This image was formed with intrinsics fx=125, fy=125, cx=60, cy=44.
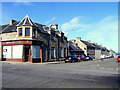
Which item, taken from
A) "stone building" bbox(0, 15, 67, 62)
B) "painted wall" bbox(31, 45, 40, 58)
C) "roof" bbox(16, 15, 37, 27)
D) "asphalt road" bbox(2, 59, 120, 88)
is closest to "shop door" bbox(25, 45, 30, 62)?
"stone building" bbox(0, 15, 67, 62)

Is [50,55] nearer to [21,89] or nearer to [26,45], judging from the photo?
[26,45]

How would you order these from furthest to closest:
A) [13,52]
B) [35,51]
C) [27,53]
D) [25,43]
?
[35,51] → [13,52] → [27,53] → [25,43]

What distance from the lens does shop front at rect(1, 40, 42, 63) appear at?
86.0 ft

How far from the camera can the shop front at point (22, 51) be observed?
26.2 meters

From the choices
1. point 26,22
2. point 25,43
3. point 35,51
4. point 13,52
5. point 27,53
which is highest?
point 26,22

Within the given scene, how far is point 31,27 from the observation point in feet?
87.7

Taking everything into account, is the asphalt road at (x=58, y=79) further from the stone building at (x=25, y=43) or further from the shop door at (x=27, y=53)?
the shop door at (x=27, y=53)

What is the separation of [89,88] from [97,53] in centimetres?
6789

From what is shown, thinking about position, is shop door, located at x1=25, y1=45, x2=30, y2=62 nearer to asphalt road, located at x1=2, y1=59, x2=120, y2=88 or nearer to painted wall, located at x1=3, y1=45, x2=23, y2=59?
painted wall, located at x1=3, y1=45, x2=23, y2=59

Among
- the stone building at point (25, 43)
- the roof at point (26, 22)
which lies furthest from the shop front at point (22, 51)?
the roof at point (26, 22)

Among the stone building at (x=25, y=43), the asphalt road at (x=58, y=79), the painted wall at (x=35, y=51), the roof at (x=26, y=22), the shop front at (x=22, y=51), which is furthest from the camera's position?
the roof at (x=26, y=22)

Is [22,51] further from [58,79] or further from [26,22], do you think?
[58,79]

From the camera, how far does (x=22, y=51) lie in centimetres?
2611

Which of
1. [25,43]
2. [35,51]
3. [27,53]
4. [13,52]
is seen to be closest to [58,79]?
[25,43]
